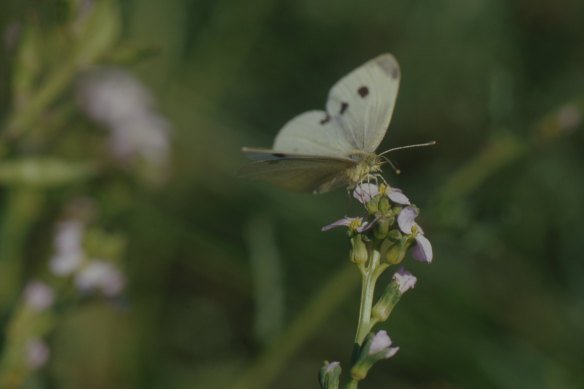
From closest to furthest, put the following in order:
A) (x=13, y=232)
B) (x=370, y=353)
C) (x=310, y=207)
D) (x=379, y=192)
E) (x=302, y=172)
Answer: (x=370, y=353)
(x=379, y=192)
(x=302, y=172)
(x=13, y=232)
(x=310, y=207)

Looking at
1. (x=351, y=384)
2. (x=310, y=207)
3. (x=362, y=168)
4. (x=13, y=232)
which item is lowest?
(x=351, y=384)

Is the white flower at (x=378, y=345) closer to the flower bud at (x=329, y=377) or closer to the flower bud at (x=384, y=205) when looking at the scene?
the flower bud at (x=329, y=377)

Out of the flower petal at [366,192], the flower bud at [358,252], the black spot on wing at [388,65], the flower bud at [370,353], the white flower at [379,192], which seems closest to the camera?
the flower bud at [370,353]

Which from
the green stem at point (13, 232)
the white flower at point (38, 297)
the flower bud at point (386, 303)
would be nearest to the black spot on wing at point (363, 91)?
the flower bud at point (386, 303)

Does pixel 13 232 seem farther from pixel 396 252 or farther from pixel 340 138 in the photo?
pixel 396 252

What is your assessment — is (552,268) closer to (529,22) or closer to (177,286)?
(529,22)

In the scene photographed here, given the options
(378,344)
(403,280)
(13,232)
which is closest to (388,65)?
(403,280)

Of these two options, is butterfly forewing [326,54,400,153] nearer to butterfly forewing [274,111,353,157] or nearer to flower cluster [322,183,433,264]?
butterfly forewing [274,111,353,157]
